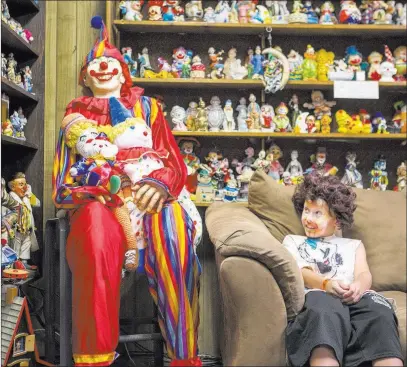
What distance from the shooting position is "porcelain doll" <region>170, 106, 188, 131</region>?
2.68 m

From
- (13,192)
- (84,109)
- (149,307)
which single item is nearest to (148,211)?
(84,109)

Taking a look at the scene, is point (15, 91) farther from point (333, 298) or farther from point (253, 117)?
point (333, 298)

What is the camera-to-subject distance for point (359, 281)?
1.81 m

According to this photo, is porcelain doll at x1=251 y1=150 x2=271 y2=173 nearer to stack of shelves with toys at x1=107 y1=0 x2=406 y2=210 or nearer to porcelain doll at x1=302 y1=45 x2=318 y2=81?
stack of shelves with toys at x1=107 y1=0 x2=406 y2=210

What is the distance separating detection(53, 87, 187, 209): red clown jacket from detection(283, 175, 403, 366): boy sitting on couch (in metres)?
0.44

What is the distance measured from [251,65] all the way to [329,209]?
99 cm

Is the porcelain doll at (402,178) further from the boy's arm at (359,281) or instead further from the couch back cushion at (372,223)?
the boy's arm at (359,281)

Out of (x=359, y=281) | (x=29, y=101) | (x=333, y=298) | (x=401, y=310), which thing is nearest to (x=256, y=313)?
(x=333, y=298)

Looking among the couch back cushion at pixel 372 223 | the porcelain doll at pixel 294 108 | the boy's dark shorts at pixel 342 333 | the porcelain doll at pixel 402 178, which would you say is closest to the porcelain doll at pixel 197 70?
the porcelain doll at pixel 294 108

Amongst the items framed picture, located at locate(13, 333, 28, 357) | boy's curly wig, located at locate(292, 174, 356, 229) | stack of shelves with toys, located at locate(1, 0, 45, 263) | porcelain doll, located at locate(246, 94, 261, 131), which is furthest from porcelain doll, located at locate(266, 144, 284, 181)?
framed picture, located at locate(13, 333, 28, 357)

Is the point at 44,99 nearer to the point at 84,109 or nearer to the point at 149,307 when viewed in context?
the point at 84,109

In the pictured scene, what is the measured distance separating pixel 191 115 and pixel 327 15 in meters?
0.79

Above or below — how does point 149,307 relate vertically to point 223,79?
below

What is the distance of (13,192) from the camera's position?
232 cm
